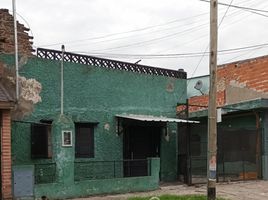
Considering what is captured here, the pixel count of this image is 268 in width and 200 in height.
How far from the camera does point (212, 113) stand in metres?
11.8

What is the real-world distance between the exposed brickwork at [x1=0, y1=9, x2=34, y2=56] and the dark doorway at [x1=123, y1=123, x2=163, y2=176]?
4.84 meters

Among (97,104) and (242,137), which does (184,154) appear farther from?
(97,104)

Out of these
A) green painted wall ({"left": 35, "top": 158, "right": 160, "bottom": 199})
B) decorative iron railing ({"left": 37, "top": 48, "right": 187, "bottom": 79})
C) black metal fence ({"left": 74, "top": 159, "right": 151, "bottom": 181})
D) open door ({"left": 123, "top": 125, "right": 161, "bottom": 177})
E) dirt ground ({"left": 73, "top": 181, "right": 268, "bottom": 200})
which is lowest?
dirt ground ({"left": 73, "top": 181, "right": 268, "bottom": 200})

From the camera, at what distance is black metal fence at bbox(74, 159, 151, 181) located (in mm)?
15062

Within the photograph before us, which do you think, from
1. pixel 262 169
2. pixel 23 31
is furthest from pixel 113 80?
pixel 262 169

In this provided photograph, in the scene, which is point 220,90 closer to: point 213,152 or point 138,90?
point 138,90

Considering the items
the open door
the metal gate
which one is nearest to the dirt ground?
the open door

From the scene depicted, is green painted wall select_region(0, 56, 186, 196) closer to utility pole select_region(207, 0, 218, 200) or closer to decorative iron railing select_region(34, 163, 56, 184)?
decorative iron railing select_region(34, 163, 56, 184)

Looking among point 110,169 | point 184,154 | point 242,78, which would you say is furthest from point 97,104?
point 242,78

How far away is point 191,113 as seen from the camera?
20.4 metres

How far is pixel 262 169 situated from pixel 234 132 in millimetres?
1791

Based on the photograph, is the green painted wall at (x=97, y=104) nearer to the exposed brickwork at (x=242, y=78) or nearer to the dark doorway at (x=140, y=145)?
the dark doorway at (x=140, y=145)

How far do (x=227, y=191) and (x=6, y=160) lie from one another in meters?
6.82

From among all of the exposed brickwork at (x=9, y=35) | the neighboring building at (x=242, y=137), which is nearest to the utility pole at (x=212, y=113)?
the exposed brickwork at (x=9, y=35)
